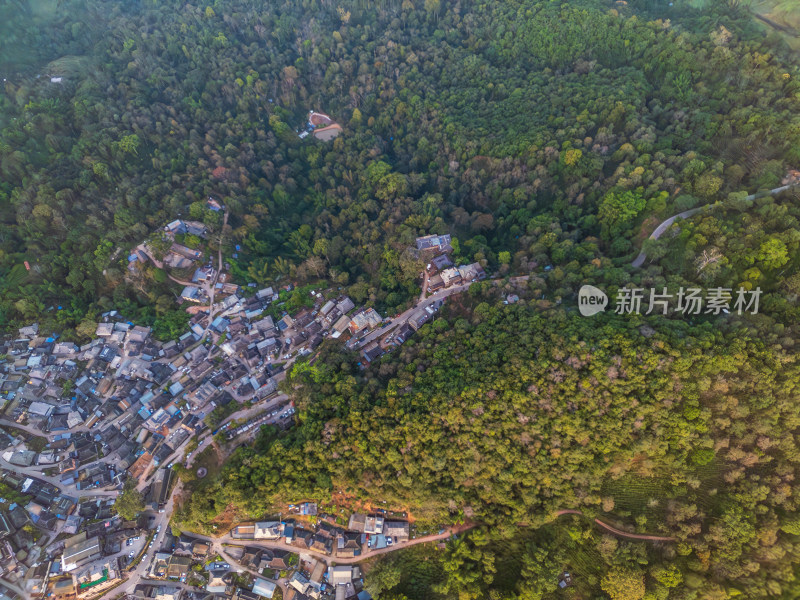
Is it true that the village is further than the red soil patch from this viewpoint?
No

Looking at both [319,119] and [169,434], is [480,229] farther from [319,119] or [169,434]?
[169,434]

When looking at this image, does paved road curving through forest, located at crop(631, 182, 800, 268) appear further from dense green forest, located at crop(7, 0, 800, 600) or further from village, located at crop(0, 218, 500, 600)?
village, located at crop(0, 218, 500, 600)

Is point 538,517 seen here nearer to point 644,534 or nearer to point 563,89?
point 644,534

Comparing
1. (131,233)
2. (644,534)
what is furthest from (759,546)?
(131,233)

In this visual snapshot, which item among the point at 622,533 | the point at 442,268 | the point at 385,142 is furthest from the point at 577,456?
the point at 385,142

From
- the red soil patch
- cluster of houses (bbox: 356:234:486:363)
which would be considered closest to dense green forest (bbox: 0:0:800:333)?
cluster of houses (bbox: 356:234:486:363)

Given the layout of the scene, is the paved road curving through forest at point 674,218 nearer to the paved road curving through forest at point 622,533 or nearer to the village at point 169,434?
the village at point 169,434
